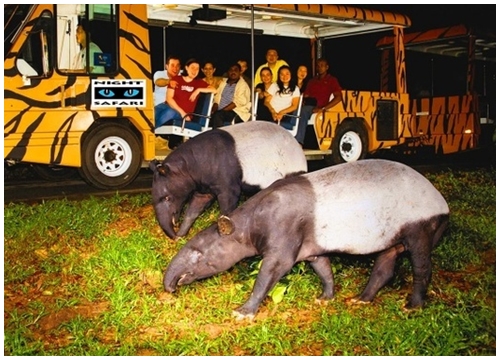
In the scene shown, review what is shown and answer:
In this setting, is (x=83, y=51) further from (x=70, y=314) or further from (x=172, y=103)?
(x=70, y=314)

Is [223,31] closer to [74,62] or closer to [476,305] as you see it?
[74,62]

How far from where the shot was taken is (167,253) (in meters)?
6.22

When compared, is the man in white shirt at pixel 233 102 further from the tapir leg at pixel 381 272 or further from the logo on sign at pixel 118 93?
the tapir leg at pixel 381 272

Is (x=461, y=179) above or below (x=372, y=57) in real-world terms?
below

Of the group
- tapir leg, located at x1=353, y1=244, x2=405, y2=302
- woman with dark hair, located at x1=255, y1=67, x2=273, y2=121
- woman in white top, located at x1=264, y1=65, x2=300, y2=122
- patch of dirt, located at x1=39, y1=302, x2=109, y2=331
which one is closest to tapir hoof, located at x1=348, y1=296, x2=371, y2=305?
tapir leg, located at x1=353, y1=244, x2=405, y2=302

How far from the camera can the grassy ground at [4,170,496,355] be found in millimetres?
4207

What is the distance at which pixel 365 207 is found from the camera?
4.61 m

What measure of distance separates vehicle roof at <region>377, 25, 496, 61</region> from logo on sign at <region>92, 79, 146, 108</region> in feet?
23.2

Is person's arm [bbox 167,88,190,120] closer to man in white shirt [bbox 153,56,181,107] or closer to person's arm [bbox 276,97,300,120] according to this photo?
man in white shirt [bbox 153,56,181,107]

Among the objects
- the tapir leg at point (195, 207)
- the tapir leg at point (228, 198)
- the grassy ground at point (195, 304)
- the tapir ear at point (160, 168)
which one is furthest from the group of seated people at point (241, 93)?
the tapir leg at point (228, 198)

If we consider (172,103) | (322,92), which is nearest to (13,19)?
(172,103)

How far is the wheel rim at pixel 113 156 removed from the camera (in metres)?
9.12

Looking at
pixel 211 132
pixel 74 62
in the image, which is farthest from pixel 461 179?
pixel 74 62

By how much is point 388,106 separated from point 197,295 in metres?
8.24
